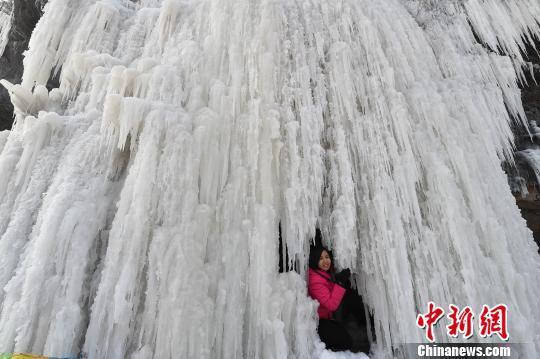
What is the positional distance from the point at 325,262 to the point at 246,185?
1493 millimetres

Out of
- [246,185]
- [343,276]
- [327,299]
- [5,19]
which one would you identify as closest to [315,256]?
[343,276]

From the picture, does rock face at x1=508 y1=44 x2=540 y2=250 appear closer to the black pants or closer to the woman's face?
the woman's face

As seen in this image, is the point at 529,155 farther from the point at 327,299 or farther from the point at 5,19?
the point at 5,19

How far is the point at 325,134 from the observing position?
16.9ft

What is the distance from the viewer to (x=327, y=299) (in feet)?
14.2

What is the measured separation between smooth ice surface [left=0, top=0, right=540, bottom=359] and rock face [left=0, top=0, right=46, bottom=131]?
2241mm

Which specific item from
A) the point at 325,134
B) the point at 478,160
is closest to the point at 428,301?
the point at 478,160

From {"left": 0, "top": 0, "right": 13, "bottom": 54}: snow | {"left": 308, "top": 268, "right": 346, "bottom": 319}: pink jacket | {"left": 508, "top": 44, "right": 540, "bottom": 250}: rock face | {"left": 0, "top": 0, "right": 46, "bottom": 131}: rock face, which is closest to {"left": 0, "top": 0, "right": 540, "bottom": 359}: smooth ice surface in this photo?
{"left": 308, "top": 268, "right": 346, "bottom": 319}: pink jacket

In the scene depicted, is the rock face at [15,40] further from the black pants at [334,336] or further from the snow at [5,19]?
the black pants at [334,336]

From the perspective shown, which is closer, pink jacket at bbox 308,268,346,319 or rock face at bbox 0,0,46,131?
pink jacket at bbox 308,268,346,319

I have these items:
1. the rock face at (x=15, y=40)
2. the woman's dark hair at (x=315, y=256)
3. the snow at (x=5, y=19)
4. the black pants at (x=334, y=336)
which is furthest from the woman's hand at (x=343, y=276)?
the snow at (x=5, y=19)

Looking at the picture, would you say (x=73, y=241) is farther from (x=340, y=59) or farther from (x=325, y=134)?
(x=340, y=59)

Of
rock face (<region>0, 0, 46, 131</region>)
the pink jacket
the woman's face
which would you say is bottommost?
the pink jacket

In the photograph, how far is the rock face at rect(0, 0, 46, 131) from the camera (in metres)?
7.57
